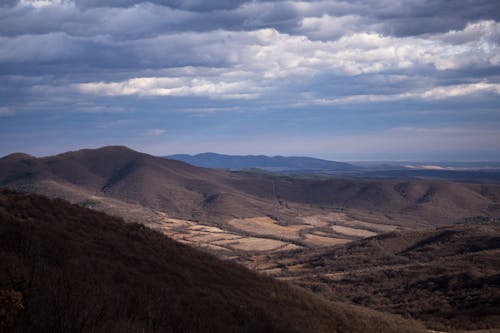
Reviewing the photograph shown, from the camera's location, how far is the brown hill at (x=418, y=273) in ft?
113

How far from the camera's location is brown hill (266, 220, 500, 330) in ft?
113

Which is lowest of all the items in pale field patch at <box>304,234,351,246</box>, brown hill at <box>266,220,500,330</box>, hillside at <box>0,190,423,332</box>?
pale field patch at <box>304,234,351,246</box>

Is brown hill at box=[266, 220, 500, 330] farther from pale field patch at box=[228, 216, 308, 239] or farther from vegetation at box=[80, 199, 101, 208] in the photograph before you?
vegetation at box=[80, 199, 101, 208]

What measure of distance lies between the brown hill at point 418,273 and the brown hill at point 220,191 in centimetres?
4989

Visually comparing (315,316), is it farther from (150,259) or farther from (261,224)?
(261,224)

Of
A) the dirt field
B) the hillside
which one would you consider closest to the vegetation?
the dirt field

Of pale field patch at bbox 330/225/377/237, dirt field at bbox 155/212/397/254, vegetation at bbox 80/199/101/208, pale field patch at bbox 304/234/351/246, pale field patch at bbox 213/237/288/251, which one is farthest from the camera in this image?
pale field patch at bbox 330/225/377/237

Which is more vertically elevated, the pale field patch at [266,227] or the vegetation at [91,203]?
the vegetation at [91,203]

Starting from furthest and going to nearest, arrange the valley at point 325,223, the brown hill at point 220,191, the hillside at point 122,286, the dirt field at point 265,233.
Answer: the brown hill at point 220,191, the dirt field at point 265,233, the valley at point 325,223, the hillside at point 122,286

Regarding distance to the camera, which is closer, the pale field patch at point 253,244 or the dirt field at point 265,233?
the pale field patch at point 253,244

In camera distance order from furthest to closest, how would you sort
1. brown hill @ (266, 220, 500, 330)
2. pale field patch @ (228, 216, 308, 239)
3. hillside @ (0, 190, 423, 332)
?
pale field patch @ (228, 216, 308, 239), brown hill @ (266, 220, 500, 330), hillside @ (0, 190, 423, 332)

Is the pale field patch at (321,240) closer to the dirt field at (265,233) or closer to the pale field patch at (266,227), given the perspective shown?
the dirt field at (265,233)

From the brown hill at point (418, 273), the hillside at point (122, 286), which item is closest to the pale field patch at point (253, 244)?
the brown hill at point (418, 273)

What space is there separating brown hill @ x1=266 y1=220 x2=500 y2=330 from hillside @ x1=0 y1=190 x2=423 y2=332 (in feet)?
27.9
